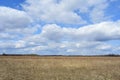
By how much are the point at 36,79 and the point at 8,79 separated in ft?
8.86

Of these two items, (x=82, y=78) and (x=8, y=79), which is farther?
(x=82, y=78)

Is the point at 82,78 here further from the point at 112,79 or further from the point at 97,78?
the point at 112,79

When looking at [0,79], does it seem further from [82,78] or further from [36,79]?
[82,78]

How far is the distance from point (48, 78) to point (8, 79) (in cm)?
400

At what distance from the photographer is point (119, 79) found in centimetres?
2277

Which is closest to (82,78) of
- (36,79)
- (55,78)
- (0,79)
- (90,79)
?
(90,79)

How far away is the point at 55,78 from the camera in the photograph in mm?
23156

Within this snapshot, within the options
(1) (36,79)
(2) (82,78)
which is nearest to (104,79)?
(2) (82,78)

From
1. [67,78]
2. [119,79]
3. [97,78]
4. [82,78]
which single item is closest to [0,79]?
[67,78]

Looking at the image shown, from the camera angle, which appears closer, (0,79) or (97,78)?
(0,79)

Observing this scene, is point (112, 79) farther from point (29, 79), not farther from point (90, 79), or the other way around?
point (29, 79)

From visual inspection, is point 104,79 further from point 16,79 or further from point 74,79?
point 16,79

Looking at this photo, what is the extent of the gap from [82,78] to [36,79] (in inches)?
186

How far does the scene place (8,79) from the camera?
22062 mm
